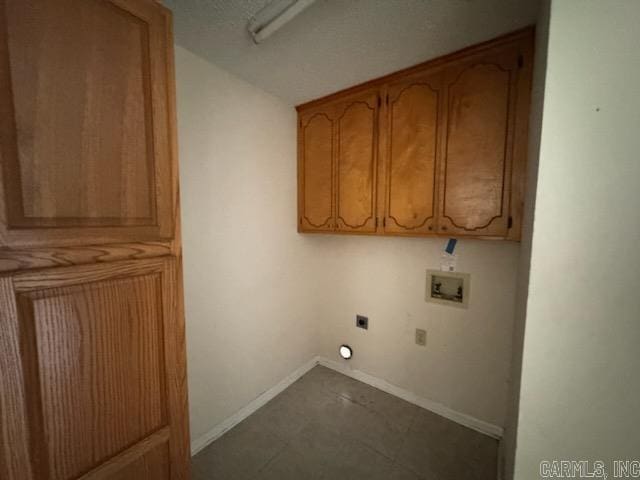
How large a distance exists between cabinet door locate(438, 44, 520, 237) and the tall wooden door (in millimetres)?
1287

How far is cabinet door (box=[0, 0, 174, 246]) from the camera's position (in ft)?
1.52

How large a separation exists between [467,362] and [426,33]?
6.22 feet

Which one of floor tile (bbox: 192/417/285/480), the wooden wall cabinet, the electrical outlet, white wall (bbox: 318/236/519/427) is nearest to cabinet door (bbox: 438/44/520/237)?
the wooden wall cabinet

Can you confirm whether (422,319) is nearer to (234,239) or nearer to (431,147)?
(431,147)

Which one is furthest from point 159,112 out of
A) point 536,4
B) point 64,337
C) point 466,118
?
point 536,4

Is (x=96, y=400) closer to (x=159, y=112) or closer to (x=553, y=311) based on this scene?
(x=159, y=112)

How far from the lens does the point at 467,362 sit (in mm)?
1507

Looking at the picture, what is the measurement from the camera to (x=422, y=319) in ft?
5.41

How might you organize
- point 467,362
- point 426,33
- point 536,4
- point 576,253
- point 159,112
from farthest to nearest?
1. point 467,362
2. point 426,33
3. point 536,4
4. point 159,112
5. point 576,253

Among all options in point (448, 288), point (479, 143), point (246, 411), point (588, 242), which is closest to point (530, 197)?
point (588, 242)

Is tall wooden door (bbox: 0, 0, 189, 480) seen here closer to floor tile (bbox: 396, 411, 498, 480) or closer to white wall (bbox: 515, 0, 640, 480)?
white wall (bbox: 515, 0, 640, 480)

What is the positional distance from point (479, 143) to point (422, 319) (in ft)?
3.86

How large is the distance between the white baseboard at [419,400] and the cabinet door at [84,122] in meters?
1.88

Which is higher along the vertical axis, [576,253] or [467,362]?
[576,253]
